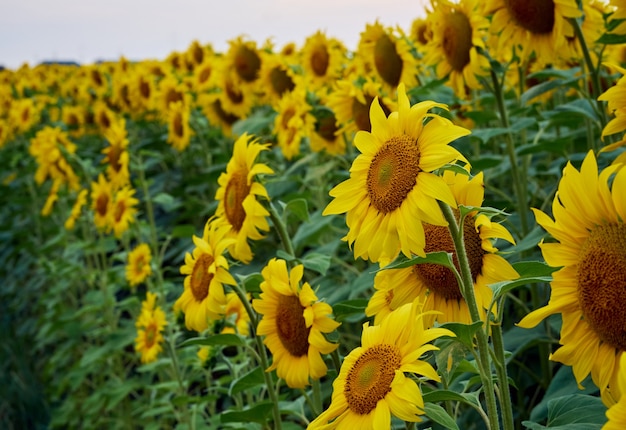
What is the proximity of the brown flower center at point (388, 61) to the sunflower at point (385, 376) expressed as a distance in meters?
1.83

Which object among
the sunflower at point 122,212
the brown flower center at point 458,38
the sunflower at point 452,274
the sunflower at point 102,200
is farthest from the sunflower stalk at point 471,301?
the sunflower at point 102,200

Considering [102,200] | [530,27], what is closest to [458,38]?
[530,27]

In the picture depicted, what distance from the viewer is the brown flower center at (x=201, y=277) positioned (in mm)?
1711

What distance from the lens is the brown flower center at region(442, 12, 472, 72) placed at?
7.64ft

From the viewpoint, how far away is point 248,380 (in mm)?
1686

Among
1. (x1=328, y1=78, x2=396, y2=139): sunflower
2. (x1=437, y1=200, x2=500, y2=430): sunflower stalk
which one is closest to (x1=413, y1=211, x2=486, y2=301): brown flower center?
(x1=437, y1=200, x2=500, y2=430): sunflower stalk

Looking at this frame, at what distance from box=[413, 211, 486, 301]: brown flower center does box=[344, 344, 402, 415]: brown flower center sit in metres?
0.20

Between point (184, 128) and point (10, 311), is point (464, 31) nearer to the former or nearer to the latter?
point (184, 128)

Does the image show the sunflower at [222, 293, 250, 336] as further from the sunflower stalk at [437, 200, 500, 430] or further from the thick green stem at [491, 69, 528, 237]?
the sunflower stalk at [437, 200, 500, 430]

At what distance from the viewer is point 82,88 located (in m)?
7.50

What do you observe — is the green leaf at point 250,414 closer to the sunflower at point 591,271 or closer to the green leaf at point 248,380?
the green leaf at point 248,380

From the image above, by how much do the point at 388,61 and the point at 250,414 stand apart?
1.57 meters

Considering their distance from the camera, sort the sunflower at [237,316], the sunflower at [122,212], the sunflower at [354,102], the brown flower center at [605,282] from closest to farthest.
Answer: the brown flower center at [605,282]
the sunflower at [237,316]
the sunflower at [354,102]
the sunflower at [122,212]

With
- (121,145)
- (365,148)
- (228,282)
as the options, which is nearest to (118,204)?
(121,145)
